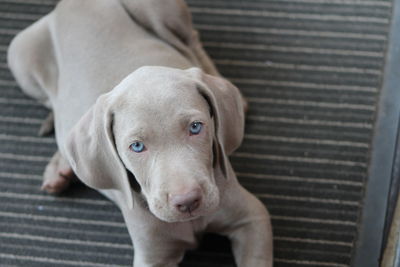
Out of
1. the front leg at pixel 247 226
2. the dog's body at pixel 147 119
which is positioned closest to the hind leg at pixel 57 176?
the dog's body at pixel 147 119

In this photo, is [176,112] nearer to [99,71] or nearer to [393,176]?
[99,71]

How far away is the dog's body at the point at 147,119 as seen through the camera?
1682 mm

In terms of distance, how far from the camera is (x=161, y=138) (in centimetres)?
167

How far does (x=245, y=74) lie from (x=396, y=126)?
0.69 meters

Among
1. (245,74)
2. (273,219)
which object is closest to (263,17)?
(245,74)

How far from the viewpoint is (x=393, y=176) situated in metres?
2.39

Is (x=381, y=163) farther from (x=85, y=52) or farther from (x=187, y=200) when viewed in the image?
(x=85, y=52)

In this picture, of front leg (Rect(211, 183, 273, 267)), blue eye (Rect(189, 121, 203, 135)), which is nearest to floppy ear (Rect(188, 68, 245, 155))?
blue eye (Rect(189, 121, 203, 135))

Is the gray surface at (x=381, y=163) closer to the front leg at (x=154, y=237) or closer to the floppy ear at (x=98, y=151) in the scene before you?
the front leg at (x=154, y=237)

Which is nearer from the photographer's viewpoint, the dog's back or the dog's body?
the dog's body

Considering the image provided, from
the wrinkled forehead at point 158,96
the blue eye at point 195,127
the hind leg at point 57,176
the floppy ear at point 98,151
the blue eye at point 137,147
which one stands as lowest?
the hind leg at point 57,176

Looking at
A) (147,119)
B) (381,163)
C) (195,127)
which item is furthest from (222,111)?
(381,163)

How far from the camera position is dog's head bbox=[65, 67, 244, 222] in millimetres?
1666

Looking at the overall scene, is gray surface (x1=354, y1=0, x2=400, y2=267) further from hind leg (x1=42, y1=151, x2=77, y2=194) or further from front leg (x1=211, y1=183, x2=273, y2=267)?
hind leg (x1=42, y1=151, x2=77, y2=194)
